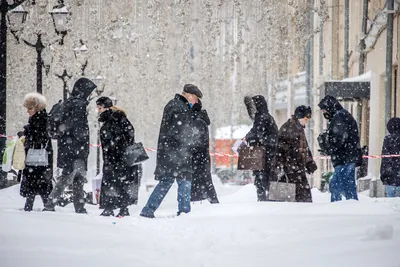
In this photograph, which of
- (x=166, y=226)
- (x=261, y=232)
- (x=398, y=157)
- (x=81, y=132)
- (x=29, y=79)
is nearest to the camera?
→ (x=261, y=232)

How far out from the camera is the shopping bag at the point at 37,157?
9.52 m

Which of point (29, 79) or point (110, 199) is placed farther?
point (29, 79)

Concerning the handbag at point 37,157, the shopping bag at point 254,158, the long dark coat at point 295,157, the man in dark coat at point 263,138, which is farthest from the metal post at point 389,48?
the handbag at point 37,157

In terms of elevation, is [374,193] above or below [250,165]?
below

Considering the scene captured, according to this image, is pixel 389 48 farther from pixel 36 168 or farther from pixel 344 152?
pixel 36 168

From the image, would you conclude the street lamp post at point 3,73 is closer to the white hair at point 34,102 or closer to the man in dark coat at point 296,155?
the white hair at point 34,102

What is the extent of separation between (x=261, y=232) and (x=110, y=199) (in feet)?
9.88

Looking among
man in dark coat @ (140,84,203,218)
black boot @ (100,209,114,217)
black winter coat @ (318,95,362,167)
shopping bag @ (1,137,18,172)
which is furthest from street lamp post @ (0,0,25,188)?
black winter coat @ (318,95,362,167)

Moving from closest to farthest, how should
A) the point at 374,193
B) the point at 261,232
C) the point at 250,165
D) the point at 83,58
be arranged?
1. the point at 261,232
2. the point at 250,165
3. the point at 374,193
4. the point at 83,58

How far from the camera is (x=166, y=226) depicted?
7.72 metres

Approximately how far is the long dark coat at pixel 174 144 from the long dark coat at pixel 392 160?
5.23m

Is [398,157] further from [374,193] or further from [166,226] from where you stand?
[166,226]

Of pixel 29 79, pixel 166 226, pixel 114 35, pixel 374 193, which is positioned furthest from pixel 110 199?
pixel 29 79

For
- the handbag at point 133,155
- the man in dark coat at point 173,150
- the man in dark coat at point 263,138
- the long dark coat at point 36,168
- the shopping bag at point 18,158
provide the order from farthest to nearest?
the shopping bag at point 18,158, the man in dark coat at point 263,138, the long dark coat at point 36,168, the handbag at point 133,155, the man in dark coat at point 173,150
